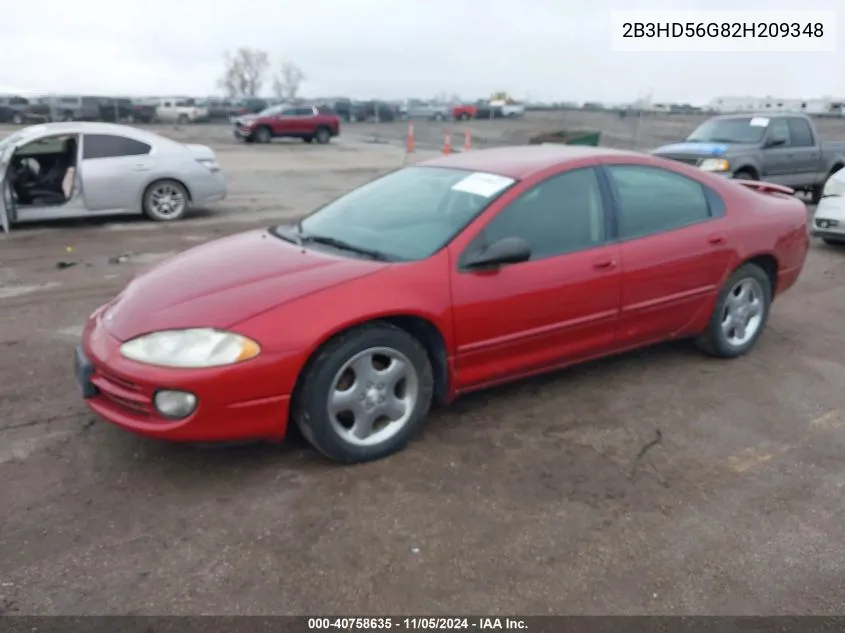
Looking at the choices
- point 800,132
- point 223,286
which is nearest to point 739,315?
point 223,286

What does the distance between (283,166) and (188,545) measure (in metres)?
19.4

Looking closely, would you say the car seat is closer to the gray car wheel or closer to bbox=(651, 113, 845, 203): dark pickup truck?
the gray car wheel

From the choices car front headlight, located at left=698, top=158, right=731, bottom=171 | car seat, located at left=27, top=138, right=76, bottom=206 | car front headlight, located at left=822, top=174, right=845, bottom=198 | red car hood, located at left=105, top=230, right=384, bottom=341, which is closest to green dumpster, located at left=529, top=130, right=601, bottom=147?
car front headlight, located at left=698, top=158, right=731, bottom=171

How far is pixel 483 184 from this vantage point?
4.34m

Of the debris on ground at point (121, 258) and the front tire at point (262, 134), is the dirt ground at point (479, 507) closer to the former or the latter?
the debris on ground at point (121, 258)

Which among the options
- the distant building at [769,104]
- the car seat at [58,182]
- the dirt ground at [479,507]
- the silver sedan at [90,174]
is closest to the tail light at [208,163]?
the silver sedan at [90,174]

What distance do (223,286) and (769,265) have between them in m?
3.77

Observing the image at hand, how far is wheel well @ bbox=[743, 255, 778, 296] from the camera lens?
17.4 ft

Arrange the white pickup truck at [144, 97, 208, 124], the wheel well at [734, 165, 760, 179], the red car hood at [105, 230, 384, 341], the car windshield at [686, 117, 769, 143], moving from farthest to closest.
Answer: the white pickup truck at [144, 97, 208, 124] < the car windshield at [686, 117, 769, 143] < the wheel well at [734, 165, 760, 179] < the red car hood at [105, 230, 384, 341]

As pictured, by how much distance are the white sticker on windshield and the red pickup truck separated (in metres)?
28.4

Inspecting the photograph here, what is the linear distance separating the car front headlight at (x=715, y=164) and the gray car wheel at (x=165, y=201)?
25.2ft

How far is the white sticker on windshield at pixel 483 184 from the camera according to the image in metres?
4.25

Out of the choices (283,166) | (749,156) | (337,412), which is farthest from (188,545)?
(283,166)

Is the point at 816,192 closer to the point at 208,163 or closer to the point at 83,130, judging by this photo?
the point at 208,163
